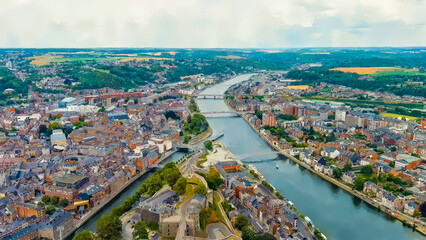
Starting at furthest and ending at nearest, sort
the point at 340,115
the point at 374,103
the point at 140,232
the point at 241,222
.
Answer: the point at 374,103 → the point at 340,115 → the point at 241,222 → the point at 140,232

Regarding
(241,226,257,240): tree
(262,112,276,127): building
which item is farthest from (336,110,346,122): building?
(241,226,257,240): tree

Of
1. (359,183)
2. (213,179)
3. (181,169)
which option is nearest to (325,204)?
(359,183)

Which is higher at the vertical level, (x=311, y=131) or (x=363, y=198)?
(x=311, y=131)

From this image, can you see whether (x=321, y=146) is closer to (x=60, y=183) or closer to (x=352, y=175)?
(x=352, y=175)

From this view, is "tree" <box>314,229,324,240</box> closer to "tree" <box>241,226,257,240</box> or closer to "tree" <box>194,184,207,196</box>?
"tree" <box>241,226,257,240</box>

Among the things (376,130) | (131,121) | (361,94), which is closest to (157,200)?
(131,121)

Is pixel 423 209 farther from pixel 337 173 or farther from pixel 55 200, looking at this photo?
pixel 55 200
